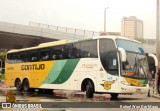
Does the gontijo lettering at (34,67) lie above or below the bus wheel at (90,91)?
above

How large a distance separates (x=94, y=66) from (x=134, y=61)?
6.60 ft

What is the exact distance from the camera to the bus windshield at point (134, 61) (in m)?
16.2

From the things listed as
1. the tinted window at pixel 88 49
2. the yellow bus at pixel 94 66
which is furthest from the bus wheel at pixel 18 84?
the tinted window at pixel 88 49

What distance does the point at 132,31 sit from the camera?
8544 cm

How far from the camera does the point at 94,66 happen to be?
17141 mm

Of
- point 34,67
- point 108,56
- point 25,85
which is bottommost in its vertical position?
point 25,85

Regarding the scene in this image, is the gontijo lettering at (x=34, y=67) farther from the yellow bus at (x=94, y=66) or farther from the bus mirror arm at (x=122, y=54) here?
the bus mirror arm at (x=122, y=54)

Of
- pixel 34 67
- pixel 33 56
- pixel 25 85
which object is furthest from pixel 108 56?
pixel 25 85

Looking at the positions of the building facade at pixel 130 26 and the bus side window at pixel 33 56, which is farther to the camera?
the building facade at pixel 130 26

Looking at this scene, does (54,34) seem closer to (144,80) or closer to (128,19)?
(144,80)

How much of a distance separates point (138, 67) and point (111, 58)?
4.59ft

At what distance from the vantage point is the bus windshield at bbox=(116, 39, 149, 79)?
53.1 feet

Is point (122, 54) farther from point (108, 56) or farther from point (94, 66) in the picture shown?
point (94, 66)

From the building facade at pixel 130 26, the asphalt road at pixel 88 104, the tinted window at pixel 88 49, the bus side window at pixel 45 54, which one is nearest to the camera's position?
the asphalt road at pixel 88 104
